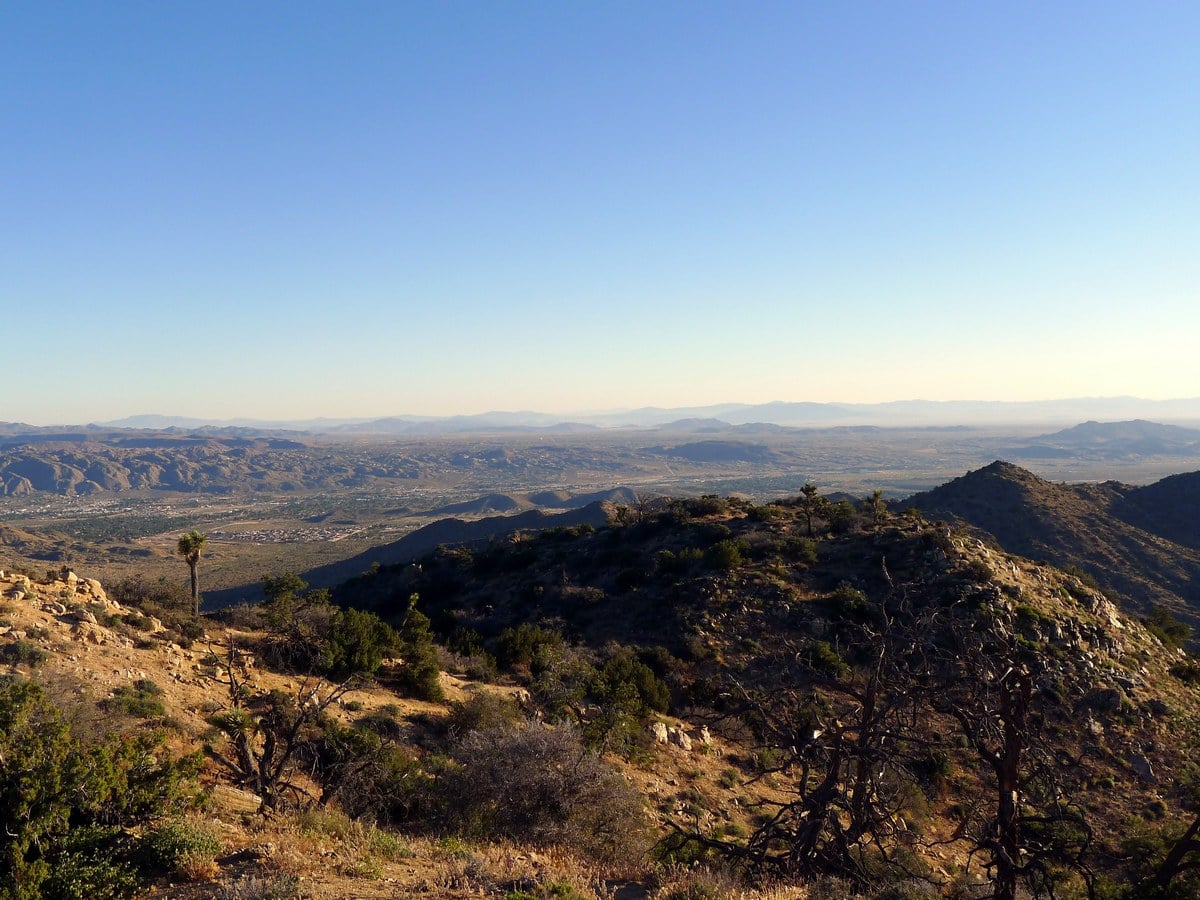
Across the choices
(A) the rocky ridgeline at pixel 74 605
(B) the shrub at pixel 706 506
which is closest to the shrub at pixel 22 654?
(A) the rocky ridgeline at pixel 74 605

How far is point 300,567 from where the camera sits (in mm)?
92625

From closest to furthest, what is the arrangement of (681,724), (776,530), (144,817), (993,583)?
1. (144,817)
2. (681,724)
3. (993,583)
4. (776,530)

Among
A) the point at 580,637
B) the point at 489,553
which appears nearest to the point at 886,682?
the point at 580,637

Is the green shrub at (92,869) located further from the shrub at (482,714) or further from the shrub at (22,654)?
the shrub at (482,714)

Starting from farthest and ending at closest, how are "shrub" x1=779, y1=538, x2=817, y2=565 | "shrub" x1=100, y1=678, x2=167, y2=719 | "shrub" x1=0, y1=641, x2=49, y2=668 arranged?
1. "shrub" x1=779, y1=538, x2=817, y2=565
2. "shrub" x1=0, y1=641, x2=49, y2=668
3. "shrub" x1=100, y1=678, x2=167, y2=719

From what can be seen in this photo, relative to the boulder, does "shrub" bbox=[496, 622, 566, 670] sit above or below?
above

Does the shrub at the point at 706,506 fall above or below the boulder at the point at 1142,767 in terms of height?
above

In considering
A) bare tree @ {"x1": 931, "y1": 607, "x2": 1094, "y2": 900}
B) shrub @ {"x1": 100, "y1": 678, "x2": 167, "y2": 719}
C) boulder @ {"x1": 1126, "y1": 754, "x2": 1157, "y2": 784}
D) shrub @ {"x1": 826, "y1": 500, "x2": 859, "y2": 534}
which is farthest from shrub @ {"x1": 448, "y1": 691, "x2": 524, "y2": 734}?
shrub @ {"x1": 826, "y1": 500, "x2": 859, "y2": 534}

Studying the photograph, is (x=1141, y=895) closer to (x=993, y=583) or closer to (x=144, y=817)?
(x=144, y=817)

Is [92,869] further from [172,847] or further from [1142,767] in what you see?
[1142,767]

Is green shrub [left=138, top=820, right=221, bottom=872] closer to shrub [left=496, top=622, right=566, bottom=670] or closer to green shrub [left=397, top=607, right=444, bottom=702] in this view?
green shrub [left=397, top=607, right=444, bottom=702]

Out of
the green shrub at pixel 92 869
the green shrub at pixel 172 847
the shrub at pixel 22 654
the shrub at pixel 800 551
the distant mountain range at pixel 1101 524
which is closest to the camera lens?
the green shrub at pixel 92 869

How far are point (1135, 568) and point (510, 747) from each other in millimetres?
56354

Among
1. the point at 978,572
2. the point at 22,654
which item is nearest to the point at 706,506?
the point at 978,572
